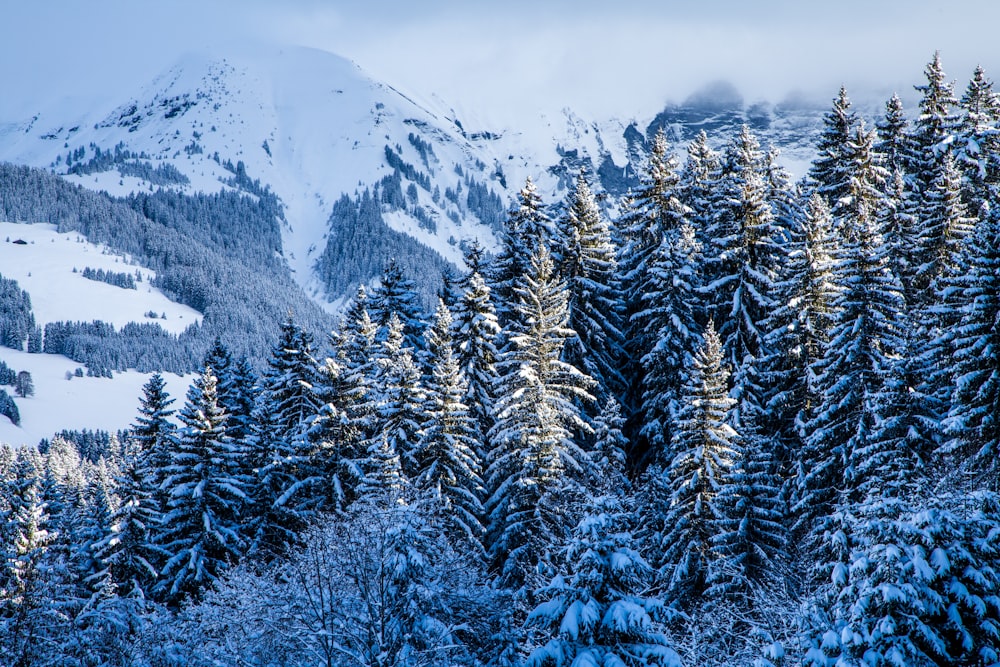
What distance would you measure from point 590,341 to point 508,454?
41.1 feet

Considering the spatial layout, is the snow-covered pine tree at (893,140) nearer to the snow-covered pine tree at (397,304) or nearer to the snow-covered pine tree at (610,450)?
the snow-covered pine tree at (610,450)

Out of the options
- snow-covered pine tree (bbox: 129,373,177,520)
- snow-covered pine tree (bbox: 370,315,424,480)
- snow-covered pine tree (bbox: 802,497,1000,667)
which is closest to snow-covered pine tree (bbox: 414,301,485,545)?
snow-covered pine tree (bbox: 370,315,424,480)

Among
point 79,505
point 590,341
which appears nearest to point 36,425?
point 79,505

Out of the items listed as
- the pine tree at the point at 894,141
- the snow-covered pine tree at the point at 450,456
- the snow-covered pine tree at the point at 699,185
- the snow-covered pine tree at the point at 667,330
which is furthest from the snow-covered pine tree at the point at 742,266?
the pine tree at the point at 894,141

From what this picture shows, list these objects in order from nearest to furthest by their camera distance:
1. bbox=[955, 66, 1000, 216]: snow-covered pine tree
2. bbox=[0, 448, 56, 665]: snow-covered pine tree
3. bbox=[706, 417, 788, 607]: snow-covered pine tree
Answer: bbox=[706, 417, 788, 607]: snow-covered pine tree, bbox=[0, 448, 56, 665]: snow-covered pine tree, bbox=[955, 66, 1000, 216]: snow-covered pine tree

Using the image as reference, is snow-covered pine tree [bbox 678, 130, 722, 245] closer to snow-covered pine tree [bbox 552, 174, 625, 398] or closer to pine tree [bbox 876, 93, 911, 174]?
snow-covered pine tree [bbox 552, 174, 625, 398]

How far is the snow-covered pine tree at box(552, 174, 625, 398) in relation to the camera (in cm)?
4156

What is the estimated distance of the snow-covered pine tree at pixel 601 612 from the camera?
1389 cm

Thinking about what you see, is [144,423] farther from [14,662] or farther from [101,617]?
[101,617]

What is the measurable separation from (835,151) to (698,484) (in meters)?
33.3

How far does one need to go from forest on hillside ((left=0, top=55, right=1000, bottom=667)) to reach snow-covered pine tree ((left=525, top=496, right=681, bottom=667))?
7cm

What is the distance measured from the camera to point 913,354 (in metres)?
25.5

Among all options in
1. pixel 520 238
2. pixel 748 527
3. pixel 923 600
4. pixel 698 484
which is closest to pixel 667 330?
pixel 520 238

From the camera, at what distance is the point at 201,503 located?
35969 mm
